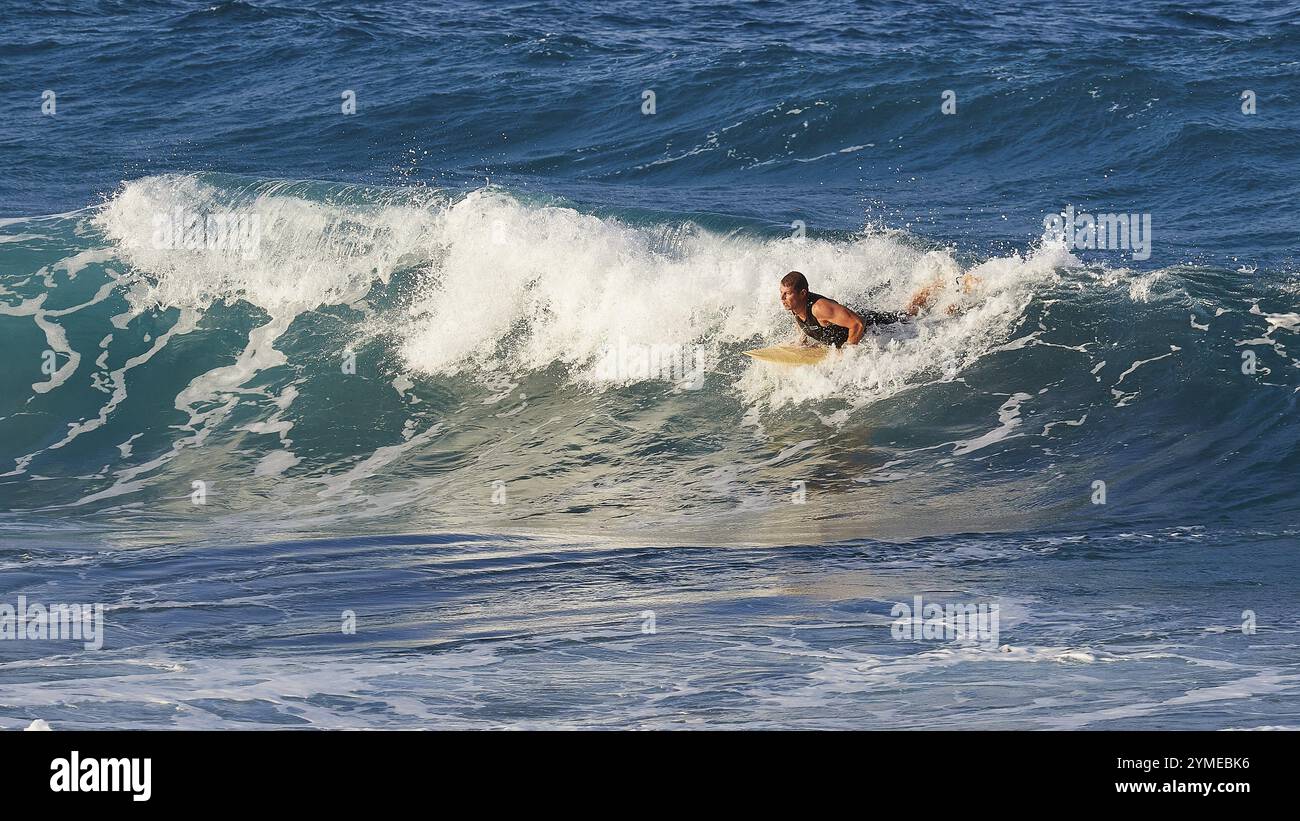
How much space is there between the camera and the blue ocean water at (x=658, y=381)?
631cm

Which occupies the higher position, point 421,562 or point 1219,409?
point 1219,409

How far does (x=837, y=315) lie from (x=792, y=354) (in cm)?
58

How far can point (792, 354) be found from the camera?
12.2 meters

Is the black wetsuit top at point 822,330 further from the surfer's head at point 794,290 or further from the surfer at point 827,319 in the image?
the surfer's head at point 794,290

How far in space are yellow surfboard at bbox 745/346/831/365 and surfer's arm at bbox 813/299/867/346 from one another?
271 millimetres

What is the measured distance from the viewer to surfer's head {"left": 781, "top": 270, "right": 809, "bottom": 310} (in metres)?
11.4

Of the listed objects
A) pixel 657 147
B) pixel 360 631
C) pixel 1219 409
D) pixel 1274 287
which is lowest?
pixel 360 631

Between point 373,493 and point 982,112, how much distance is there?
1275cm

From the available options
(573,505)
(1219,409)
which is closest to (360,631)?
(573,505)

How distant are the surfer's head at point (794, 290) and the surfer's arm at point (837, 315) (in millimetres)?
259

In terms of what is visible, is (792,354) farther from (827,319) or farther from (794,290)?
(794,290)

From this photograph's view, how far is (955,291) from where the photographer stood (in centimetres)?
1294

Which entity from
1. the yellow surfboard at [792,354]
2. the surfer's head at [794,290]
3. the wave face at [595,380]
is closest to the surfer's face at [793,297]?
the surfer's head at [794,290]
